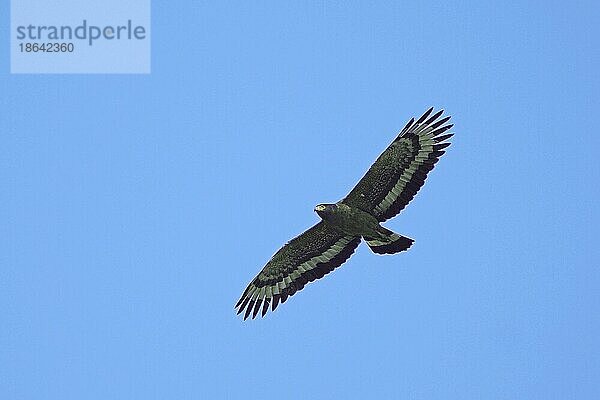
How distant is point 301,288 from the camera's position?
21.7m

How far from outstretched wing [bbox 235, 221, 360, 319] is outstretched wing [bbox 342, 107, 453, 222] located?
1327mm

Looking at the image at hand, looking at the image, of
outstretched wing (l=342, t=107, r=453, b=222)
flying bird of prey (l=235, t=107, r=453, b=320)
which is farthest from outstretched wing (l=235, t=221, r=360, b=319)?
outstretched wing (l=342, t=107, r=453, b=222)

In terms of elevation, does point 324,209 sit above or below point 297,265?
above

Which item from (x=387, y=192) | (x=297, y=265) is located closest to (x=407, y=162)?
(x=387, y=192)

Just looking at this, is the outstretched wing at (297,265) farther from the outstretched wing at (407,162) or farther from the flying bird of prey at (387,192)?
the outstretched wing at (407,162)

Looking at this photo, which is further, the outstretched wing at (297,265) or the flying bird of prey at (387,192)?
the outstretched wing at (297,265)

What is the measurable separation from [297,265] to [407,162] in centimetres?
310

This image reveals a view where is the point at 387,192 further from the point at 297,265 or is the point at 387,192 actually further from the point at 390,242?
the point at 297,265

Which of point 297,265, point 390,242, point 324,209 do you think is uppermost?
point 324,209

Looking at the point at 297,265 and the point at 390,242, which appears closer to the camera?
the point at 390,242

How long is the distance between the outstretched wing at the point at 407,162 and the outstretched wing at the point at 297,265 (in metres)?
1.33

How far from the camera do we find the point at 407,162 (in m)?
20.2

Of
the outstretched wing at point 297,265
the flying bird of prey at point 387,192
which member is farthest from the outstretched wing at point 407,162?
the outstretched wing at point 297,265

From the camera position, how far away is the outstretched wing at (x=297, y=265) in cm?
2130
